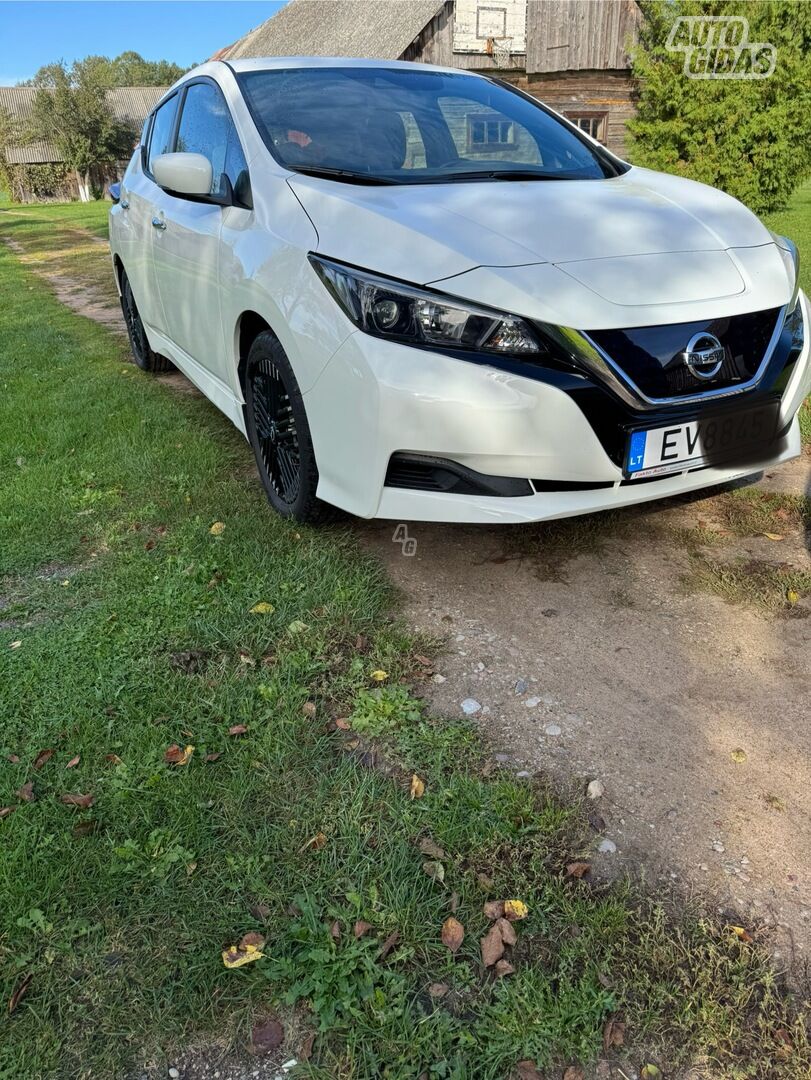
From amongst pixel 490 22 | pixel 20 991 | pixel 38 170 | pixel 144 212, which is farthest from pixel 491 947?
pixel 38 170

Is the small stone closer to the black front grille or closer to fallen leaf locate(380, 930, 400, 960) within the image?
fallen leaf locate(380, 930, 400, 960)

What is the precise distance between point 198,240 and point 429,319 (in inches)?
68.6

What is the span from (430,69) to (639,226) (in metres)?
1.93

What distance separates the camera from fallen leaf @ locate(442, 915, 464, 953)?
1.76 metres

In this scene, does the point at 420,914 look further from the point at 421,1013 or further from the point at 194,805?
the point at 194,805

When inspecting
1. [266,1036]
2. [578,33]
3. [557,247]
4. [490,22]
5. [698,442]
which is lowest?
[266,1036]

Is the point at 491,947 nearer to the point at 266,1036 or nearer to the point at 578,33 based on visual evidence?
the point at 266,1036

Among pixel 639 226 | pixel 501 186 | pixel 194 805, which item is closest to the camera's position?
pixel 194 805

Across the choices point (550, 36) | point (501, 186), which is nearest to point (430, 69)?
point (501, 186)

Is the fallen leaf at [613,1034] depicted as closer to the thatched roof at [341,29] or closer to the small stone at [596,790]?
the small stone at [596,790]

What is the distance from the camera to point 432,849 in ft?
6.45

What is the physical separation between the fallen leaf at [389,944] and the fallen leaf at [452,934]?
4.0 inches

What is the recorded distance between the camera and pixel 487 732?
2.36 metres

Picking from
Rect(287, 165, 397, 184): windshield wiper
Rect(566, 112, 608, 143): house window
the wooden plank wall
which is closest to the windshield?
Rect(287, 165, 397, 184): windshield wiper
